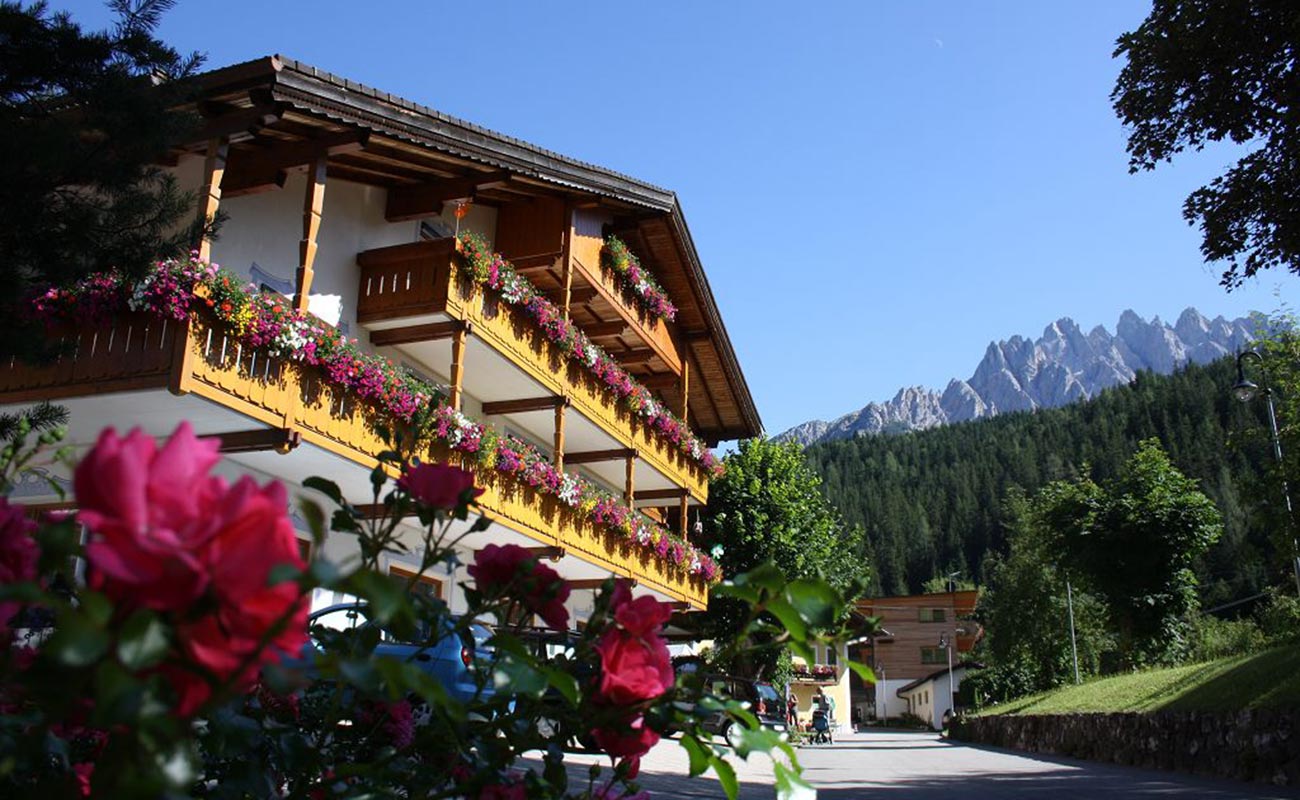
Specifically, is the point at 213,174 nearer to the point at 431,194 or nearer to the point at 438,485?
the point at 431,194

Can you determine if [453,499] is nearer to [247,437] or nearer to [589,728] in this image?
[589,728]

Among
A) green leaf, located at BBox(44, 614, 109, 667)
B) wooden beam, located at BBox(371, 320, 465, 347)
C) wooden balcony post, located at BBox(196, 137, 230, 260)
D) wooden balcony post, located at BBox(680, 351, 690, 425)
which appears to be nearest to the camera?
green leaf, located at BBox(44, 614, 109, 667)

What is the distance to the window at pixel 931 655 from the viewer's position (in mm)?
85000

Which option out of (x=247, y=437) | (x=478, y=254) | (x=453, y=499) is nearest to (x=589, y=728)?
(x=453, y=499)

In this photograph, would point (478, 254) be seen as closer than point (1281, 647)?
Yes

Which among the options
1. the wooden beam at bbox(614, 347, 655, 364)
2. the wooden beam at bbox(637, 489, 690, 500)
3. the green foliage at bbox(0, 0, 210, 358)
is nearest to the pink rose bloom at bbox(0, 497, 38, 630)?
the green foliage at bbox(0, 0, 210, 358)

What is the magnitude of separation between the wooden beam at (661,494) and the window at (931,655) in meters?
64.0

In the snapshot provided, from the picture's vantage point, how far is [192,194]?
16.2 feet

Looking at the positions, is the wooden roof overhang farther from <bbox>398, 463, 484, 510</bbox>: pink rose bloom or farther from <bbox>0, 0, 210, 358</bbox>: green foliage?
<bbox>398, 463, 484, 510</bbox>: pink rose bloom

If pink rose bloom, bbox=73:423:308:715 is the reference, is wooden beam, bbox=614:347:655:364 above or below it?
above

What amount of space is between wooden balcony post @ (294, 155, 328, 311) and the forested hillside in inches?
3603

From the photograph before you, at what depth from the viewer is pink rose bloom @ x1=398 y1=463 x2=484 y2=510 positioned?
168cm

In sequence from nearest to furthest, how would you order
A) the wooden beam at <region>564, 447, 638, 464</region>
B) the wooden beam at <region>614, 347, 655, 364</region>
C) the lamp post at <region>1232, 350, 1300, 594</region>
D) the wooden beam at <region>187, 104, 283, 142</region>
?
the wooden beam at <region>187, 104, 283, 142</region> < the lamp post at <region>1232, 350, 1300, 594</region> < the wooden beam at <region>564, 447, 638, 464</region> < the wooden beam at <region>614, 347, 655, 364</region>

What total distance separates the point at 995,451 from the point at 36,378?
455 feet
